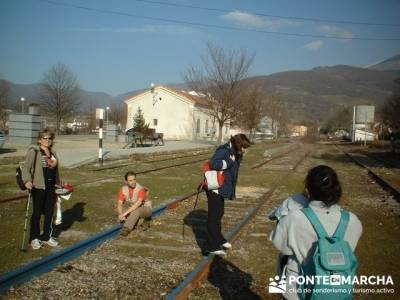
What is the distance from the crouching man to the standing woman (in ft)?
4.01

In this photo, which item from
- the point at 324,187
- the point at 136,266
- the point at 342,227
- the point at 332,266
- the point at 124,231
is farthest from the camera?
the point at 124,231

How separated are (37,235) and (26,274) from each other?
1404 millimetres

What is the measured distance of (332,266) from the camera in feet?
9.34

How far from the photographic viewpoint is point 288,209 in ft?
11.0

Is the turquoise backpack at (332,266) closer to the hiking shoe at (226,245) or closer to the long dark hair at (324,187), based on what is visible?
the long dark hair at (324,187)

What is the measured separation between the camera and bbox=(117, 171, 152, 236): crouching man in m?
7.57

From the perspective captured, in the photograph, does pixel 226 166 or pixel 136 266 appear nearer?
pixel 136 266

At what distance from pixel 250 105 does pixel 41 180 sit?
5088 cm

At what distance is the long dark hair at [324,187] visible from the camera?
3115 millimetres

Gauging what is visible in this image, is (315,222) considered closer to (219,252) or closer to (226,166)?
(226,166)

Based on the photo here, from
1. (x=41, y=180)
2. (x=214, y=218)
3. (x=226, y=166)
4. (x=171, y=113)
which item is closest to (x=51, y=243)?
(x=41, y=180)

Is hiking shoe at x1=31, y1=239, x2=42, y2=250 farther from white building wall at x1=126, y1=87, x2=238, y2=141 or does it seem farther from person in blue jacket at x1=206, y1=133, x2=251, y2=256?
white building wall at x1=126, y1=87, x2=238, y2=141

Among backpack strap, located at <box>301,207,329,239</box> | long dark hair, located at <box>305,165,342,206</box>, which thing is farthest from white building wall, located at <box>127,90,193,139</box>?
backpack strap, located at <box>301,207,329,239</box>

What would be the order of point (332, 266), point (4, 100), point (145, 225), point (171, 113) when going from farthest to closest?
point (171, 113), point (4, 100), point (145, 225), point (332, 266)
